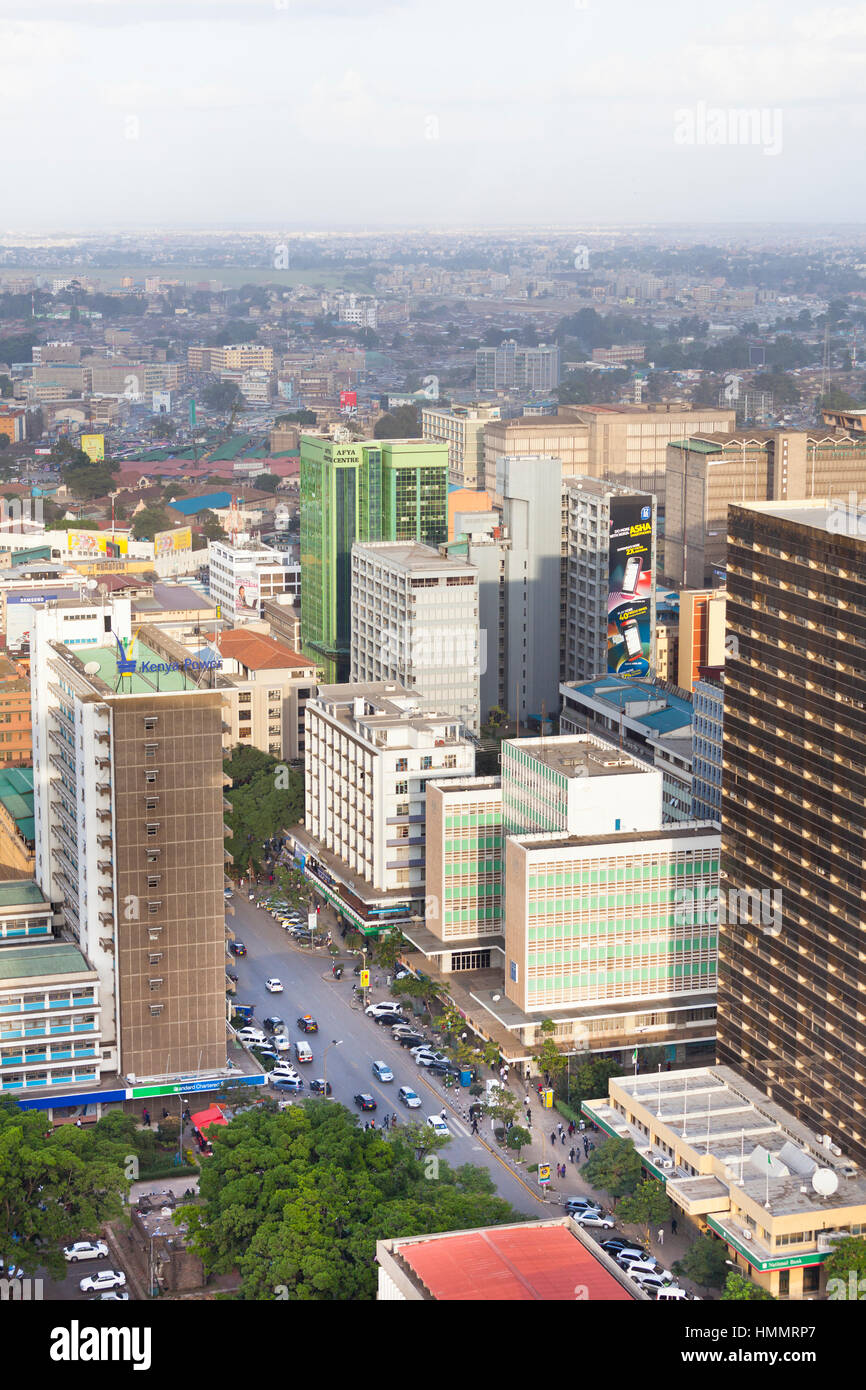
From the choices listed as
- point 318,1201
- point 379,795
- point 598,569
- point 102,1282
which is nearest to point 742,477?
point 598,569

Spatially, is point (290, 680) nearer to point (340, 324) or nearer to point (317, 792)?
point (317, 792)

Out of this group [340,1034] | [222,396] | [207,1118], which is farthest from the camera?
[222,396]

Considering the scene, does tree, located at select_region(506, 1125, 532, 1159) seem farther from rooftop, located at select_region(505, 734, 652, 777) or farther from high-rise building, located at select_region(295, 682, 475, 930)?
high-rise building, located at select_region(295, 682, 475, 930)

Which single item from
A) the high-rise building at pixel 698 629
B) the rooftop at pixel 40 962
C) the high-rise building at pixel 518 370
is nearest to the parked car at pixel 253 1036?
the rooftop at pixel 40 962

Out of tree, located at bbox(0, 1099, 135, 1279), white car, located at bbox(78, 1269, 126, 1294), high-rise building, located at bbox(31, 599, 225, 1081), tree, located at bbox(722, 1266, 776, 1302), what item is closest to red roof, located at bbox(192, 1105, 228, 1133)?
high-rise building, located at bbox(31, 599, 225, 1081)

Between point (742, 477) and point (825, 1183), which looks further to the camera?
point (742, 477)

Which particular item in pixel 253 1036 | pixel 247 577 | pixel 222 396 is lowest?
pixel 253 1036

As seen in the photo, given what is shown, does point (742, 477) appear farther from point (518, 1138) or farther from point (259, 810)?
point (518, 1138)
